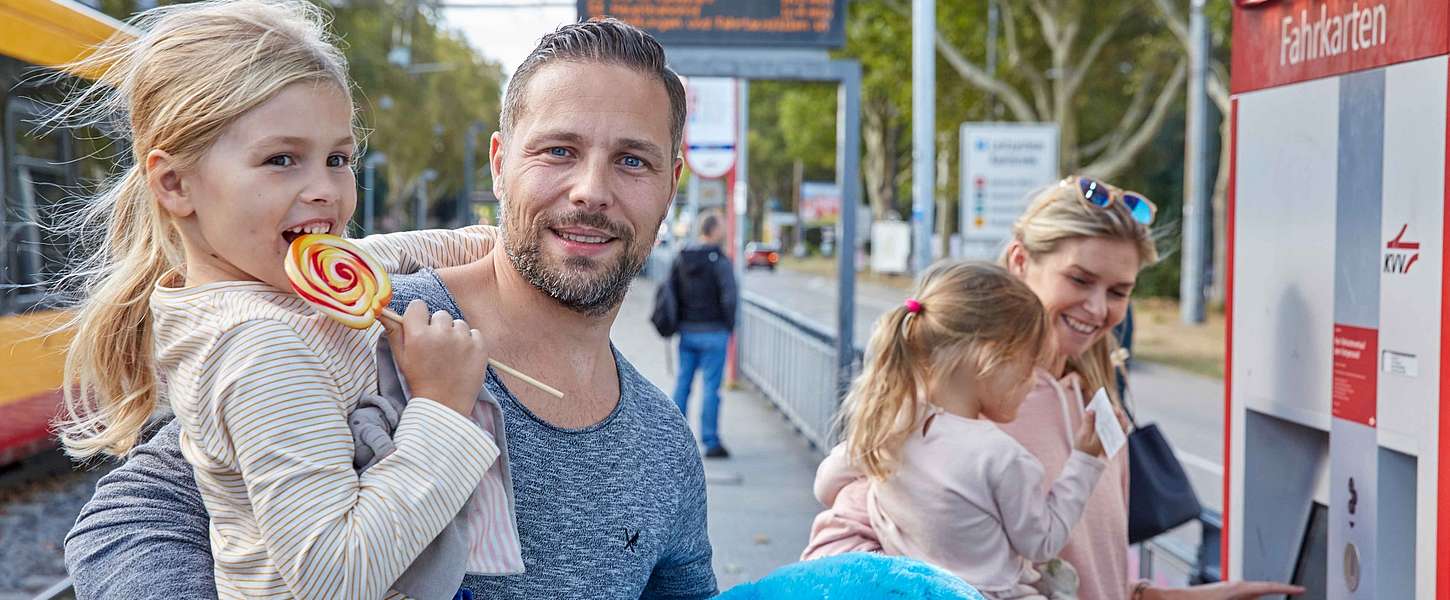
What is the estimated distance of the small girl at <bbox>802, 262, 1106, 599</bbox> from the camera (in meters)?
2.72

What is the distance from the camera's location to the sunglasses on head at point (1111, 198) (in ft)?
10.9

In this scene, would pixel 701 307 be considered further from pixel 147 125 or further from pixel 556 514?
pixel 147 125

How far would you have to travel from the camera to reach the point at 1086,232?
10.7 ft

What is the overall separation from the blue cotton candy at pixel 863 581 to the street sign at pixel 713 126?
1350cm

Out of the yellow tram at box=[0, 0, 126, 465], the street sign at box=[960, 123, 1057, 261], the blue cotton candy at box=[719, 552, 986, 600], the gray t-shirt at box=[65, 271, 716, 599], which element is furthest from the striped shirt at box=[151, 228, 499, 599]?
the street sign at box=[960, 123, 1057, 261]

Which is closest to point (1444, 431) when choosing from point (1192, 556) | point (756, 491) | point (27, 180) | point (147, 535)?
point (147, 535)

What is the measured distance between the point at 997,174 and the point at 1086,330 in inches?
305

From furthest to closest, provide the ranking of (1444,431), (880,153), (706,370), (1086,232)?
(880,153), (706,370), (1086,232), (1444,431)

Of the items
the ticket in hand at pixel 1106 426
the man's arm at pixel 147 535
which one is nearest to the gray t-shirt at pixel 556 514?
the man's arm at pixel 147 535

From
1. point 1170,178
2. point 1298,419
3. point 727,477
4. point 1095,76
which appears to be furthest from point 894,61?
point 1298,419

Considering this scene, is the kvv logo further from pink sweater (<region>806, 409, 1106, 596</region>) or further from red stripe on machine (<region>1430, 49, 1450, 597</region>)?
pink sweater (<region>806, 409, 1106, 596</region>)

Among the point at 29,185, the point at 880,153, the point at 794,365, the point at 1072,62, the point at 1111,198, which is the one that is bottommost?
the point at 794,365

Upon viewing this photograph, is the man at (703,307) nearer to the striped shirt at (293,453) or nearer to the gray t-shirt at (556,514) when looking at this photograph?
the gray t-shirt at (556,514)

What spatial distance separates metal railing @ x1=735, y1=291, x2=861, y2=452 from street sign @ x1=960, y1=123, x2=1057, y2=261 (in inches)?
59.4
